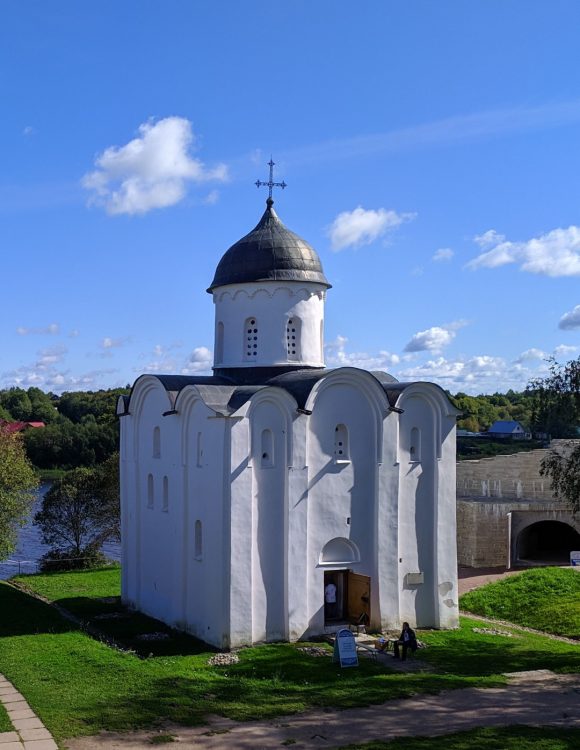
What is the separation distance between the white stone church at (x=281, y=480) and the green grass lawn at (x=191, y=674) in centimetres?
99

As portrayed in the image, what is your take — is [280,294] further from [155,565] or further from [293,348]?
[155,565]

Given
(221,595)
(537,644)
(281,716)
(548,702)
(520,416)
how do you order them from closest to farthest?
(281,716) < (548,702) < (221,595) < (537,644) < (520,416)

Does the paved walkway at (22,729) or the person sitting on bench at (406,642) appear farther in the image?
the person sitting on bench at (406,642)

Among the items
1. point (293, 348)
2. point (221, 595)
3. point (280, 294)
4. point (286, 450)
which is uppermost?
point (280, 294)

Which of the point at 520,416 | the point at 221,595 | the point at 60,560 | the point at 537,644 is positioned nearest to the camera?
the point at 221,595

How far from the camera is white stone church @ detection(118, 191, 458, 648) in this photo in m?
17.9

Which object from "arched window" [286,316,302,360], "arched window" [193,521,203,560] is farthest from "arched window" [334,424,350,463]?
"arched window" [193,521,203,560]

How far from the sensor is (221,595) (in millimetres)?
17625

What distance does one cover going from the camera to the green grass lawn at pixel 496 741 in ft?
38.1

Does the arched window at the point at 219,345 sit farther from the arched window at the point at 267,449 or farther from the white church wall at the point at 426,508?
the white church wall at the point at 426,508

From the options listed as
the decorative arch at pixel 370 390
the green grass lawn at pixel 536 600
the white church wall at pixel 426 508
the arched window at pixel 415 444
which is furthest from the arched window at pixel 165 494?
the green grass lawn at pixel 536 600

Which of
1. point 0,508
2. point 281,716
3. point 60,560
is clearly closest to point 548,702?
point 281,716

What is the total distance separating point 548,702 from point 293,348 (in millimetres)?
9860

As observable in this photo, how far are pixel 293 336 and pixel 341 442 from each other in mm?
3095
